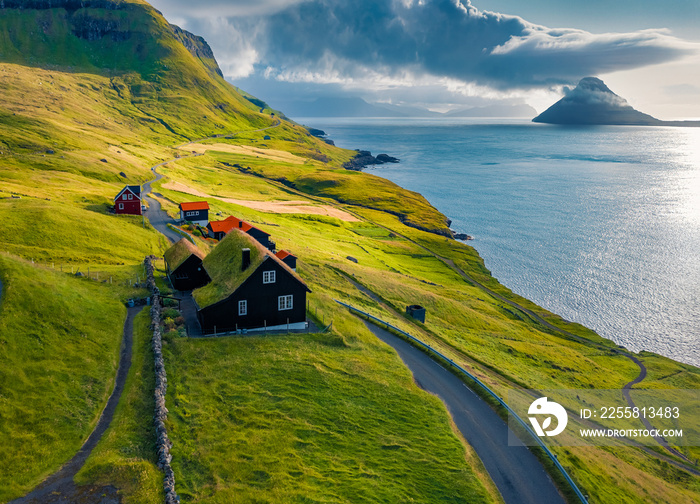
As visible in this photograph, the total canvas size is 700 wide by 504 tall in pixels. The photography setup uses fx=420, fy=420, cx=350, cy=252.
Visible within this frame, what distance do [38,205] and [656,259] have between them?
516 feet

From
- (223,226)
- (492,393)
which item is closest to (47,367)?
(492,393)

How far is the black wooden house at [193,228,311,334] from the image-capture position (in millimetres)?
43188

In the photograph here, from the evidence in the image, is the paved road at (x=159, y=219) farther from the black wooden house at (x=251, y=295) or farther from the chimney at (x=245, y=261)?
the chimney at (x=245, y=261)

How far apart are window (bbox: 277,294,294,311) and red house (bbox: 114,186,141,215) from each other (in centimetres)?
5134

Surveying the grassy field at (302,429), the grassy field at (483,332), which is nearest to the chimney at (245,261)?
the grassy field at (302,429)

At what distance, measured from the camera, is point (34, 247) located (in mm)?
56344

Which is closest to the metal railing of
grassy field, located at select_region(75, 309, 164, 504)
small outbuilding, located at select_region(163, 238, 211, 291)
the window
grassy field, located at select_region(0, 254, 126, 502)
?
the window

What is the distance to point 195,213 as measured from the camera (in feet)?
291

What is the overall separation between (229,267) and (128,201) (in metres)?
47.9

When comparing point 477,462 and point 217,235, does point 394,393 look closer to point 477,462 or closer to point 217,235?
point 477,462

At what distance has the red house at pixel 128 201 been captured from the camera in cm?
8100

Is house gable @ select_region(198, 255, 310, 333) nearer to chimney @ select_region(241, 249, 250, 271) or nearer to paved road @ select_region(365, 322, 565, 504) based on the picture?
chimney @ select_region(241, 249, 250, 271)

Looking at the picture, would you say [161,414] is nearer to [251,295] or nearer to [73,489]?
[73,489]

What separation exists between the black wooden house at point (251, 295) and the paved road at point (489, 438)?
13597 mm
